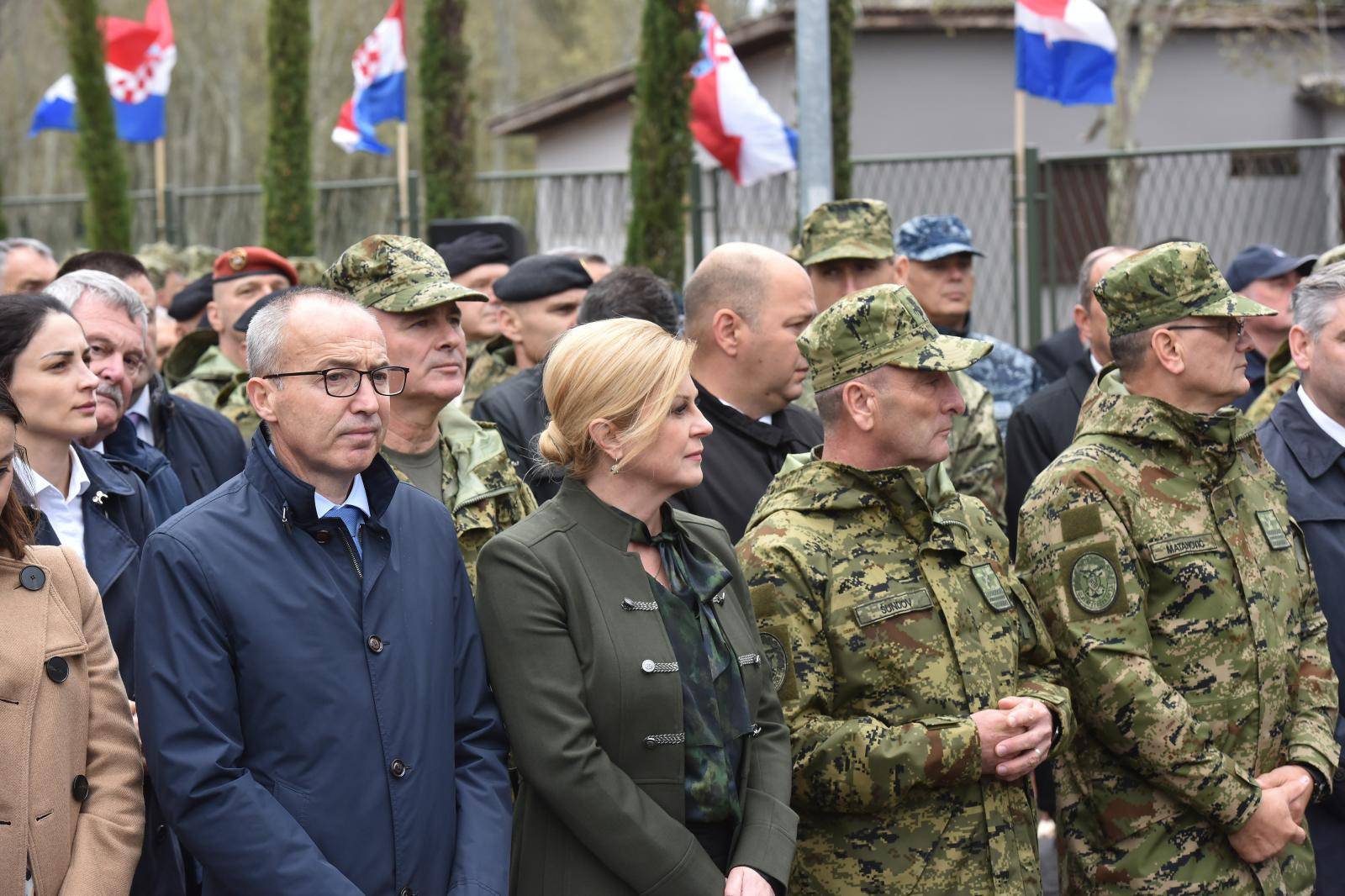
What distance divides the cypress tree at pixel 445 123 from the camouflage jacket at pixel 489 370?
268 inches

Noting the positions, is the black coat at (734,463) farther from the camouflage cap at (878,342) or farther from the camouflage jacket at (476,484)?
the camouflage cap at (878,342)

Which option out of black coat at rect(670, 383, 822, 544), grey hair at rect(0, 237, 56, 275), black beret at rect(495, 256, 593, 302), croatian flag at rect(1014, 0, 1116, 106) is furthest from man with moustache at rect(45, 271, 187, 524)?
croatian flag at rect(1014, 0, 1116, 106)

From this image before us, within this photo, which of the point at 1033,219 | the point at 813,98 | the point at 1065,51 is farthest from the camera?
the point at 1033,219

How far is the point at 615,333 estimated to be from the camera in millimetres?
3266

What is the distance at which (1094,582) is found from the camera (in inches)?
150

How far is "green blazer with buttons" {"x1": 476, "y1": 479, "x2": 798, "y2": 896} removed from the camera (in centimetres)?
300

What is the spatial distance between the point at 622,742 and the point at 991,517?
4.31ft

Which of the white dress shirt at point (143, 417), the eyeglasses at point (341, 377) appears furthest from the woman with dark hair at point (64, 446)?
the white dress shirt at point (143, 417)

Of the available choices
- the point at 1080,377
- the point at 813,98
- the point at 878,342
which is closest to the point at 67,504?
the point at 878,342

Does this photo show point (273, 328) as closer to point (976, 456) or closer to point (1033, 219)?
point (976, 456)

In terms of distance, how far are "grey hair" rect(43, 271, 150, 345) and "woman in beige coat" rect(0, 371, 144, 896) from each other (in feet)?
4.98

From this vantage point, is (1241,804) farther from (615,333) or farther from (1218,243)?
(1218,243)

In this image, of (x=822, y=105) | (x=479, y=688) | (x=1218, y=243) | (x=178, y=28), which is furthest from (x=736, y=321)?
(x=178, y=28)

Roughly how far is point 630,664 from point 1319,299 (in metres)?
2.75
